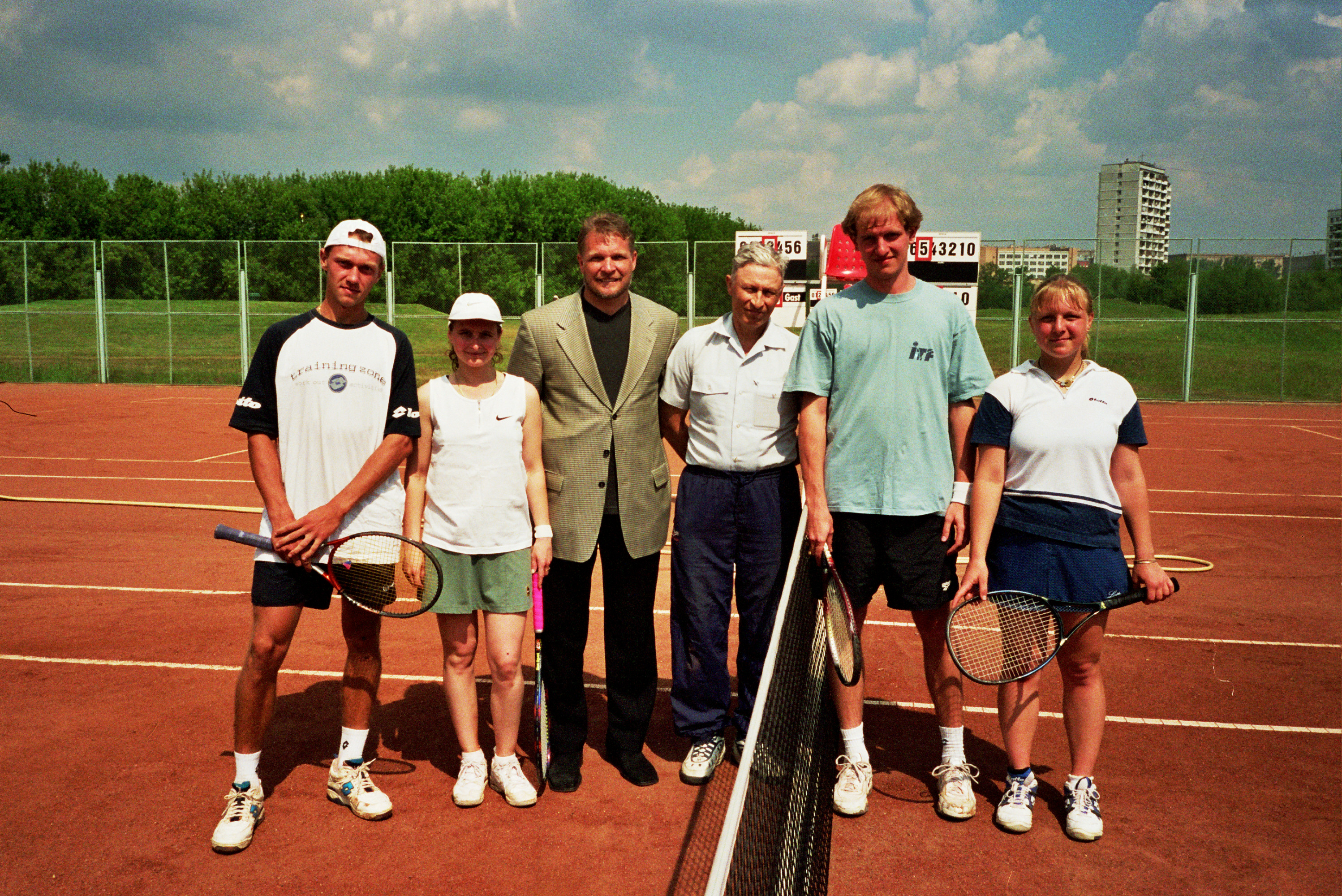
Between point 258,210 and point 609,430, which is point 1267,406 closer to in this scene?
point 609,430

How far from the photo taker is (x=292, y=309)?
26266mm

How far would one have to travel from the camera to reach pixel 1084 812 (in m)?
3.92

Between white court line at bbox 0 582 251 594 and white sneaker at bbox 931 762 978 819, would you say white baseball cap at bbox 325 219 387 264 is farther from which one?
white court line at bbox 0 582 251 594

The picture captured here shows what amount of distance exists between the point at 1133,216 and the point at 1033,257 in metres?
15.8

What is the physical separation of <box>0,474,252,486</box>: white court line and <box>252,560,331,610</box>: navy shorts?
8250 millimetres

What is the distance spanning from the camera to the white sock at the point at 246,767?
392 cm

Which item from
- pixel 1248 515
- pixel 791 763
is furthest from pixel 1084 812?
pixel 1248 515

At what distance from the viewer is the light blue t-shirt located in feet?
12.9

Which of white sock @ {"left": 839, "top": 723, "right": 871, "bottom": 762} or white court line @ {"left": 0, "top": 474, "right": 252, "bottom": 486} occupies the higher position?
white sock @ {"left": 839, "top": 723, "right": 871, "bottom": 762}

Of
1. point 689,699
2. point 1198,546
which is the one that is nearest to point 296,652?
point 689,699

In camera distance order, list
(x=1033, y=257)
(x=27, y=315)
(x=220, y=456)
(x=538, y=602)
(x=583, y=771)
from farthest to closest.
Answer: (x=27, y=315)
(x=1033, y=257)
(x=220, y=456)
(x=583, y=771)
(x=538, y=602)

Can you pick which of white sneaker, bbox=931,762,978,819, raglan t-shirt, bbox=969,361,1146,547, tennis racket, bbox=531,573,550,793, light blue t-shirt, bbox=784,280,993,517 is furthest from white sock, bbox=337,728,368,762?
raglan t-shirt, bbox=969,361,1146,547

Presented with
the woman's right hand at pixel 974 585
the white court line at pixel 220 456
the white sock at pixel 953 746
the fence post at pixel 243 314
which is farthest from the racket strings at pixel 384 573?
the fence post at pixel 243 314

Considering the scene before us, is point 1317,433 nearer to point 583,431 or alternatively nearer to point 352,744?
point 583,431
